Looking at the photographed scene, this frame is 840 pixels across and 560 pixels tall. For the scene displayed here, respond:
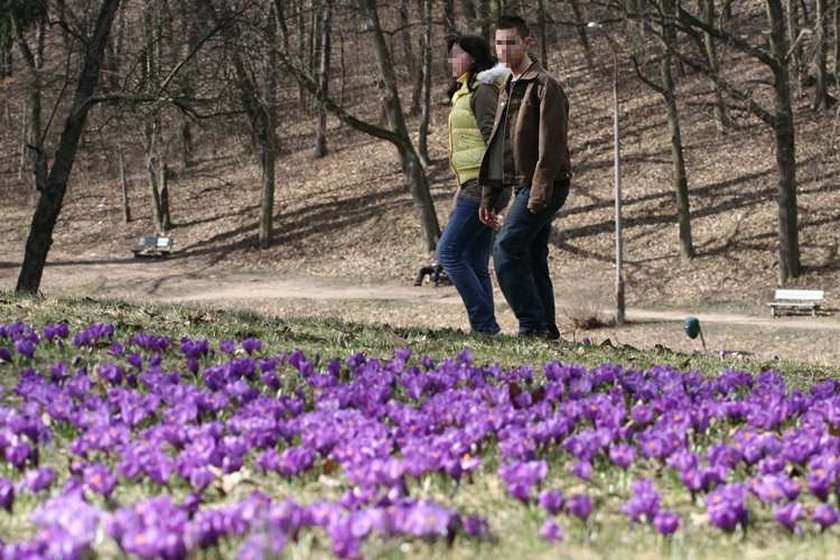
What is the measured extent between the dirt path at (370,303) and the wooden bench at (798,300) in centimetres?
38

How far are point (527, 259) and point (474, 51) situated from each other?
5.25 ft

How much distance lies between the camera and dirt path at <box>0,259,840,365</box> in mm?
21350

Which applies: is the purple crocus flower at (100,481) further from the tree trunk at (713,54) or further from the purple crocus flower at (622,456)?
the tree trunk at (713,54)

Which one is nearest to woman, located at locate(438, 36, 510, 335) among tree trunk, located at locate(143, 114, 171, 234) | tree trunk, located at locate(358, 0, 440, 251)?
tree trunk, located at locate(358, 0, 440, 251)

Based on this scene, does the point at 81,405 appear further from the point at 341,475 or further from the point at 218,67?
the point at 218,67

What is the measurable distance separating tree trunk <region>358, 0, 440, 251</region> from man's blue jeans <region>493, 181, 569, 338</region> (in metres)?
20.9

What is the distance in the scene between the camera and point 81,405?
451 cm

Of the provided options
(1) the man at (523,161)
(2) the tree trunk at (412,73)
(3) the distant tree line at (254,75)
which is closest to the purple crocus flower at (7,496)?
(1) the man at (523,161)

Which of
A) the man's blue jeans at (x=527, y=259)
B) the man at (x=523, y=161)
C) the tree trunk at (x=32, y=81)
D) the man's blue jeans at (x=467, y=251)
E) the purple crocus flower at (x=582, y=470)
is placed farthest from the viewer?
the tree trunk at (x=32, y=81)

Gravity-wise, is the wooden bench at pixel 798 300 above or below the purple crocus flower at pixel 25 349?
below

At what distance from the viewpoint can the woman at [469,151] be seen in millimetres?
8750

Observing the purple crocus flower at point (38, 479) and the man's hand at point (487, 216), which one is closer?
the purple crocus flower at point (38, 479)

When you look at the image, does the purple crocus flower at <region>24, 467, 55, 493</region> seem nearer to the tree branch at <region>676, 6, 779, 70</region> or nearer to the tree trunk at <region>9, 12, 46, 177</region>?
the tree trunk at <region>9, 12, 46, 177</region>

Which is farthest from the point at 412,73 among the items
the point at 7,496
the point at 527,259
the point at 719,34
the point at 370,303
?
the point at 7,496
